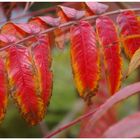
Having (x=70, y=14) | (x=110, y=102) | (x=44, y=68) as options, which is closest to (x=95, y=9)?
(x=70, y=14)

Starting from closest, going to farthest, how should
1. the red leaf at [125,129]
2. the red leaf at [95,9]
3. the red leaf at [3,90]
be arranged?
the red leaf at [125,129], the red leaf at [3,90], the red leaf at [95,9]

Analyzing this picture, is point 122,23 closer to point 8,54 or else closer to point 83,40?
point 83,40

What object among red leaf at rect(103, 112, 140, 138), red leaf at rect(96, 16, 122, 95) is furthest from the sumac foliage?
red leaf at rect(103, 112, 140, 138)

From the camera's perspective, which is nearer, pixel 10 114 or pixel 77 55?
pixel 77 55

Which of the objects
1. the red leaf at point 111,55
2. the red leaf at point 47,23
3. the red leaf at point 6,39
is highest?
the red leaf at point 6,39

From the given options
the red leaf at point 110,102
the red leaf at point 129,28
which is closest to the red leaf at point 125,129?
the red leaf at point 110,102

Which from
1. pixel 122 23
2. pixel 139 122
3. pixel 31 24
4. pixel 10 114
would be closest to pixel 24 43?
pixel 31 24

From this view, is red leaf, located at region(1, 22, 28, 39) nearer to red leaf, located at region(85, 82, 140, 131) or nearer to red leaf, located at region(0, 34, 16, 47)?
red leaf, located at region(0, 34, 16, 47)

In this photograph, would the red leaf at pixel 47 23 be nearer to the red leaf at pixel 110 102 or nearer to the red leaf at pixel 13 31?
the red leaf at pixel 13 31
